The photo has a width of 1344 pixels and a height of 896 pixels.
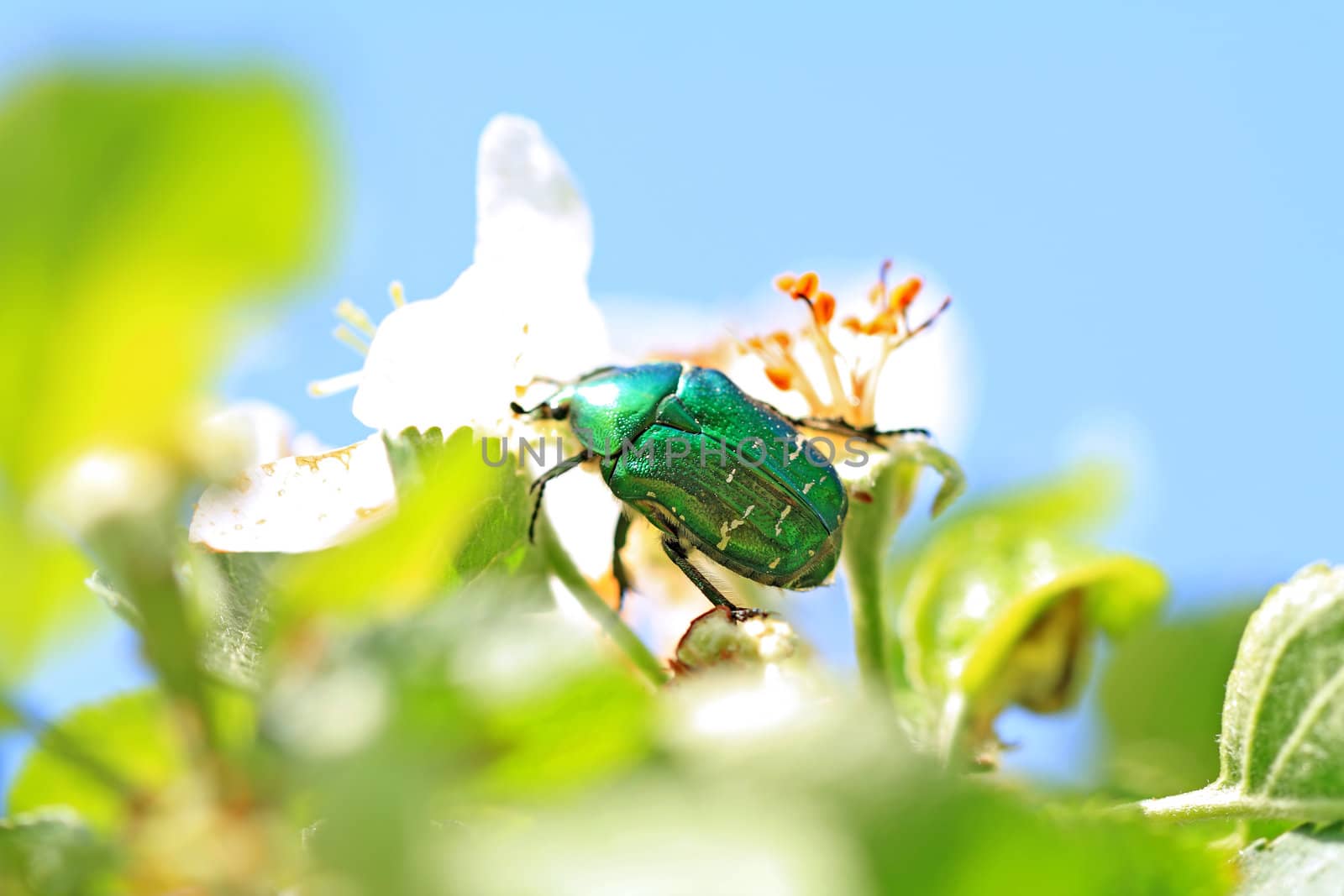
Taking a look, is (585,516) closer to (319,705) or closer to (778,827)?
(319,705)

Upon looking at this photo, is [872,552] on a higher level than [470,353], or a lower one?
lower

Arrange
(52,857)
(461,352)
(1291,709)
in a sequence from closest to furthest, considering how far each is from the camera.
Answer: (52,857) → (1291,709) → (461,352)

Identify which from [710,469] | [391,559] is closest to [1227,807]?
[710,469]

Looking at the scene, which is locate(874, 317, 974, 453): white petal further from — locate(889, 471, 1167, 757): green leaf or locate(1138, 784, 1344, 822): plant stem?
locate(1138, 784, 1344, 822): plant stem

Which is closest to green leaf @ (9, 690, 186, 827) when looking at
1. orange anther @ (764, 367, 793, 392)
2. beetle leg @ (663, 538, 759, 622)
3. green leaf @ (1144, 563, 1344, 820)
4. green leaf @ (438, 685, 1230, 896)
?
beetle leg @ (663, 538, 759, 622)

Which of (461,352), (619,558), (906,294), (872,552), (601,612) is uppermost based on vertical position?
(906,294)

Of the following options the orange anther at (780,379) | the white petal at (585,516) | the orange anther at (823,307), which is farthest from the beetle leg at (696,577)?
the orange anther at (823,307)

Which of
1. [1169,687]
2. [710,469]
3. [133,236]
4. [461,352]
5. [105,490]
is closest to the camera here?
[133,236]

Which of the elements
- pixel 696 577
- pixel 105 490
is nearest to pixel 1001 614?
pixel 696 577

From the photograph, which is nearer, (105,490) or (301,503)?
(105,490)
